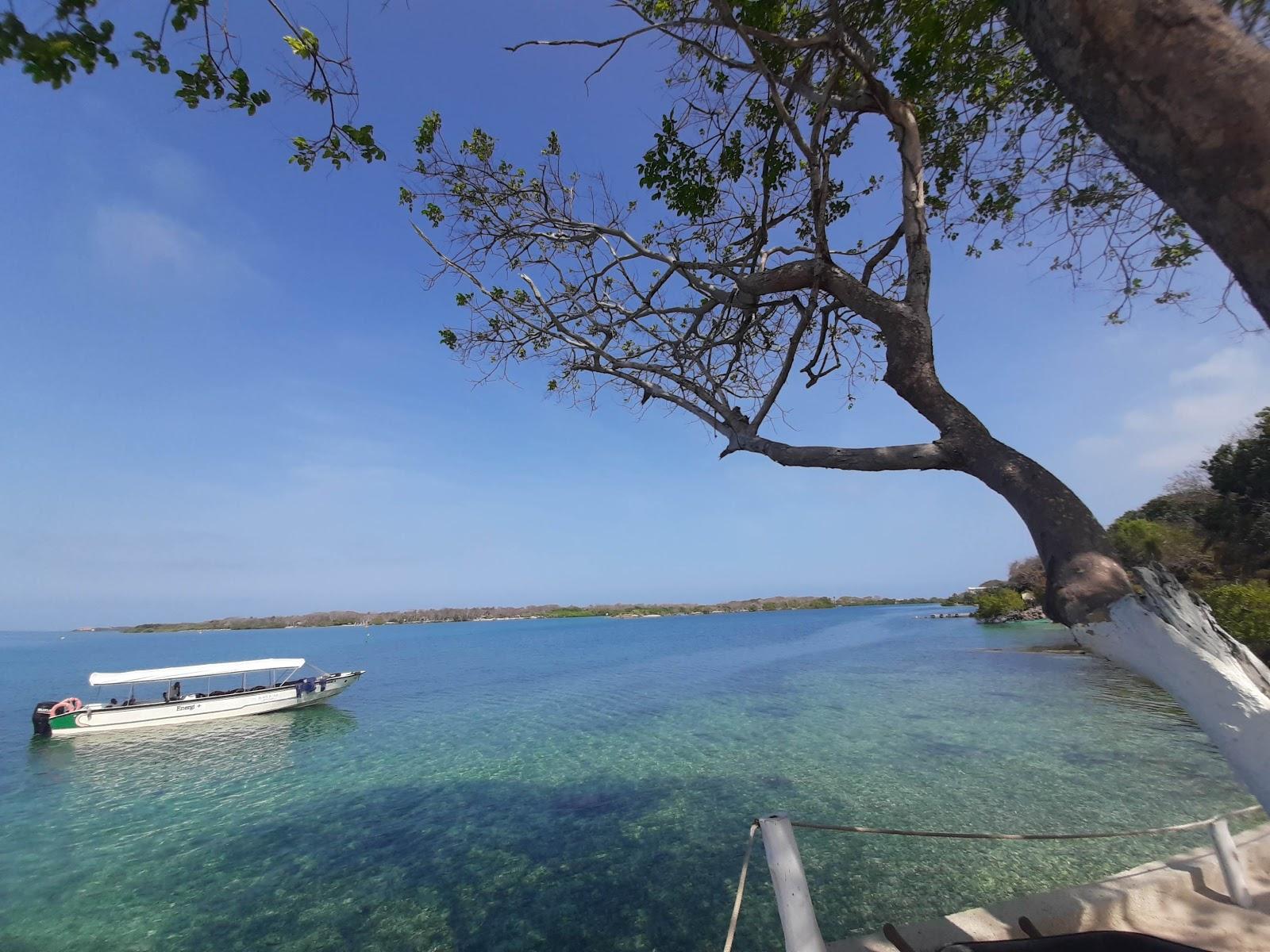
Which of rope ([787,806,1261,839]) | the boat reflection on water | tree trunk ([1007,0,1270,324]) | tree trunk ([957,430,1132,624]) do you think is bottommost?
the boat reflection on water

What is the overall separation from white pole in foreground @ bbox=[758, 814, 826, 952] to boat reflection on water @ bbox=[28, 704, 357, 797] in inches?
578

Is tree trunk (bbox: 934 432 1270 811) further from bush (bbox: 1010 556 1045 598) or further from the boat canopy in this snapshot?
bush (bbox: 1010 556 1045 598)

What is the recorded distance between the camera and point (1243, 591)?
15.3 meters

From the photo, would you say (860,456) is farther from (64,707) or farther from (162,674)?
(64,707)

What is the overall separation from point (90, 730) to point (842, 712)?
76.1 ft

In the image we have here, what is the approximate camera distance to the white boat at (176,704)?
57.4 feet

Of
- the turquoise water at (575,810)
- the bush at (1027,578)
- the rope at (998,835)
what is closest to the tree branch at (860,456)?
the rope at (998,835)

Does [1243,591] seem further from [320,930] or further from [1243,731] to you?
[320,930]

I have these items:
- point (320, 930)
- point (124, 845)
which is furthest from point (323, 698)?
point (320, 930)

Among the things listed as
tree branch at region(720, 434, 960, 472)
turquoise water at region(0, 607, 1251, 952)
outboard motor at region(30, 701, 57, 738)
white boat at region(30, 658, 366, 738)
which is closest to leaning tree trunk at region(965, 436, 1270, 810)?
tree branch at region(720, 434, 960, 472)

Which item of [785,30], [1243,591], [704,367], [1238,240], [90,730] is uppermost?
[785,30]

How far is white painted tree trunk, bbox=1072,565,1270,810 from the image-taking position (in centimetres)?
180

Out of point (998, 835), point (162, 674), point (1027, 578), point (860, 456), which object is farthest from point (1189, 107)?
point (1027, 578)

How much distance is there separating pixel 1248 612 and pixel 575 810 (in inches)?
706
